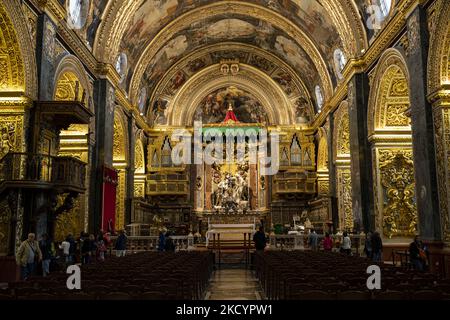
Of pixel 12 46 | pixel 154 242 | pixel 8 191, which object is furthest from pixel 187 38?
pixel 8 191

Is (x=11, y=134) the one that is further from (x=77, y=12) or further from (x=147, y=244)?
(x=147, y=244)

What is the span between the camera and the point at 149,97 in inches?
1078

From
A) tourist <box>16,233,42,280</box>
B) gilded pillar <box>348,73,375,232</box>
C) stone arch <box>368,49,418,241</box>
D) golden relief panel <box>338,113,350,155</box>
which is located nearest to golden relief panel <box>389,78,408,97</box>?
stone arch <box>368,49,418,241</box>

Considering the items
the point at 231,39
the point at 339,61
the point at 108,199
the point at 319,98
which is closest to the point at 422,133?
the point at 339,61

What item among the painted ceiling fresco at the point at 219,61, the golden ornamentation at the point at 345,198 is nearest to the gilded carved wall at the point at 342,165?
the golden ornamentation at the point at 345,198

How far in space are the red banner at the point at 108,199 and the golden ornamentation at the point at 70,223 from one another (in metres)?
1.41

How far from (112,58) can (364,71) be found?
1048 centimetres

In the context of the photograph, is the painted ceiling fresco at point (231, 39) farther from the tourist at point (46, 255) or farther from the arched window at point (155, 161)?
the tourist at point (46, 255)

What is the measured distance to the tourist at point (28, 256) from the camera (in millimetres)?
9031

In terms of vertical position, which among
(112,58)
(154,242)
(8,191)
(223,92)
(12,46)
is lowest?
(154,242)

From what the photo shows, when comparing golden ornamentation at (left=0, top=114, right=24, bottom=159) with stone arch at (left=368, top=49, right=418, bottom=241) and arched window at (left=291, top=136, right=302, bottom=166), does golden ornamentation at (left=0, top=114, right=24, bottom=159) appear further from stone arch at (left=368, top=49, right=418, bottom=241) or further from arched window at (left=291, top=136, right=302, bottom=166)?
arched window at (left=291, top=136, right=302, bottom=166)

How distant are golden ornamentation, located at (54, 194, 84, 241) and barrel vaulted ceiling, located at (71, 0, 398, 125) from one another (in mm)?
6436

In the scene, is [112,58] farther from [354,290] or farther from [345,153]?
[354,290]

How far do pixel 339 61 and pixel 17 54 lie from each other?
14.5 metres
